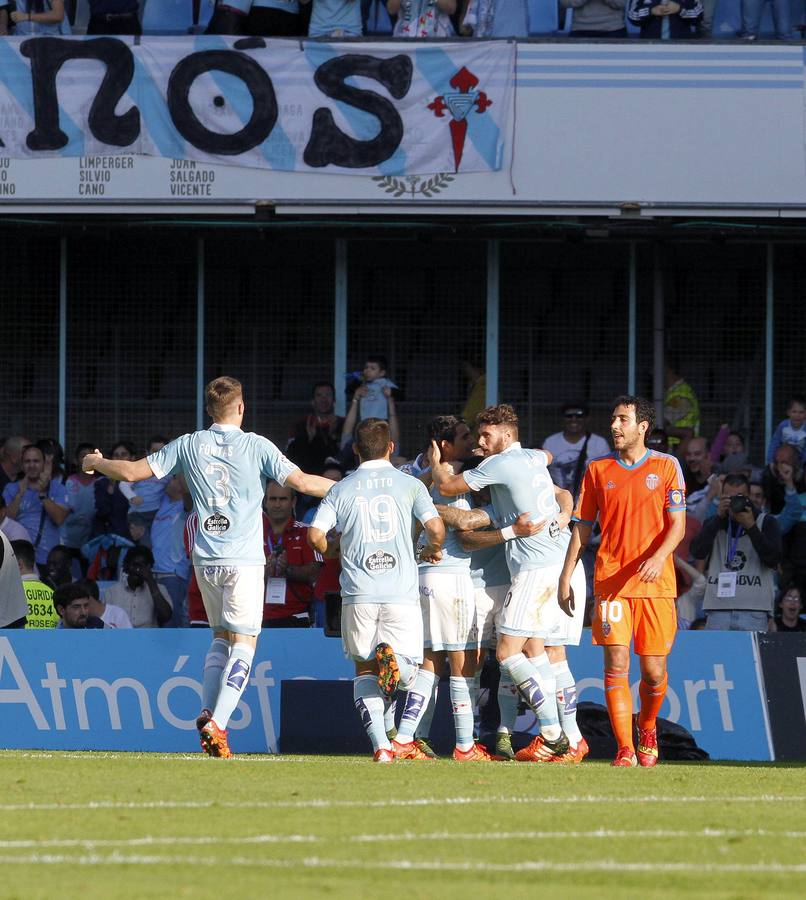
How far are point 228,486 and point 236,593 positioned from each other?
64cm

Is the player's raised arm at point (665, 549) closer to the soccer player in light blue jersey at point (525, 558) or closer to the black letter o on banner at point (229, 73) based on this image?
the soccer player in light blue jersey at point (525, 558)

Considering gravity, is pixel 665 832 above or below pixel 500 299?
below

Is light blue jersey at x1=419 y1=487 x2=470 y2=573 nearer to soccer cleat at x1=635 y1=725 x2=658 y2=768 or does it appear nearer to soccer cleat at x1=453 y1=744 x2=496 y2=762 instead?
soccer cleat at x1=453 y1=744 x2=496 y2=762

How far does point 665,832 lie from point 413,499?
11.9ft

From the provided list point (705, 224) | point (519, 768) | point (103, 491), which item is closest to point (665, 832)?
point (519, 768)

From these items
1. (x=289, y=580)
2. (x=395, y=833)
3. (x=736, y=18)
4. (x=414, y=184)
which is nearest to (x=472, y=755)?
(x=289, y=580)

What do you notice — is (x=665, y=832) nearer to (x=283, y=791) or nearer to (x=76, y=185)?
(x=283, y=791)

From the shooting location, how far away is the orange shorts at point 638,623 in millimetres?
9375

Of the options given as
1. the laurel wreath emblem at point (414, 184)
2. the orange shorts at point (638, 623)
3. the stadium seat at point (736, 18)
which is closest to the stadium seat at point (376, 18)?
the laurel wreath emblem at point (414, 184)

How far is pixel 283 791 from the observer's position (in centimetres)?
768

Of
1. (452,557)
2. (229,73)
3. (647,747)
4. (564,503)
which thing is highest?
(229,73)

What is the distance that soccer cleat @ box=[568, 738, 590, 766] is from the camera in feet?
34.2

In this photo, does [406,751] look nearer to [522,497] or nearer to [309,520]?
[522,497]

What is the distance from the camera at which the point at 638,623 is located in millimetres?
9438
